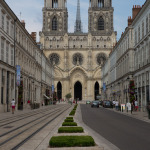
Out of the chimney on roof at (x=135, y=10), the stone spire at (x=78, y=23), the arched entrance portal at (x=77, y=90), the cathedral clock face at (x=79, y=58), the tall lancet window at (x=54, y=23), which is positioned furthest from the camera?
the stone spire at (x=78, y=23)

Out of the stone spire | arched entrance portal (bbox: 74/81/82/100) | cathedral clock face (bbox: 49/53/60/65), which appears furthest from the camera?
the stone spire

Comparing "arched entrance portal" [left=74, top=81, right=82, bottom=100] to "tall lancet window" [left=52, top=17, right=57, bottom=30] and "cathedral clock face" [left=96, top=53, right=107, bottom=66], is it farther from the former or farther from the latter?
"tall lancet window" [left=52, top=17, right=57, bottom=30]

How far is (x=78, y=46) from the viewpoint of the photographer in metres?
118

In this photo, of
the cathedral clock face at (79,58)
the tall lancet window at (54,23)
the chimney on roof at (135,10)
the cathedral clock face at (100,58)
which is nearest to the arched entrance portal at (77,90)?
the cathedral clock face at (79,58)

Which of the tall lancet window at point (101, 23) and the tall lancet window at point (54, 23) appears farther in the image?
the tall lancet window at point (54, 23)

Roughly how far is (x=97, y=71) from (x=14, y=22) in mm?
72621

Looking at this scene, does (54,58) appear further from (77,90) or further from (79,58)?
(77,90)

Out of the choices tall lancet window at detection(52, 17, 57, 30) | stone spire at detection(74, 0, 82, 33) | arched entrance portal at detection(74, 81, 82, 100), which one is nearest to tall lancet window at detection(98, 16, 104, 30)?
tall lancet window at detection(52, 17, 57, 30)

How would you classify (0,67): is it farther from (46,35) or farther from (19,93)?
(46,35)

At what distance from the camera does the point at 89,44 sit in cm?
11562

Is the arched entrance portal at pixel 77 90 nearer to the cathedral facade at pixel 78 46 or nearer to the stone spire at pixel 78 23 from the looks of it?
the cathedral facade at pixel 78 46

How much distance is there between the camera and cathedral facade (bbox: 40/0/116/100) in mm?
114125

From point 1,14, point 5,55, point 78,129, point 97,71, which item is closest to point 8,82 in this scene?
point 5,55

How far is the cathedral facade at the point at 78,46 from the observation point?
114 metres
